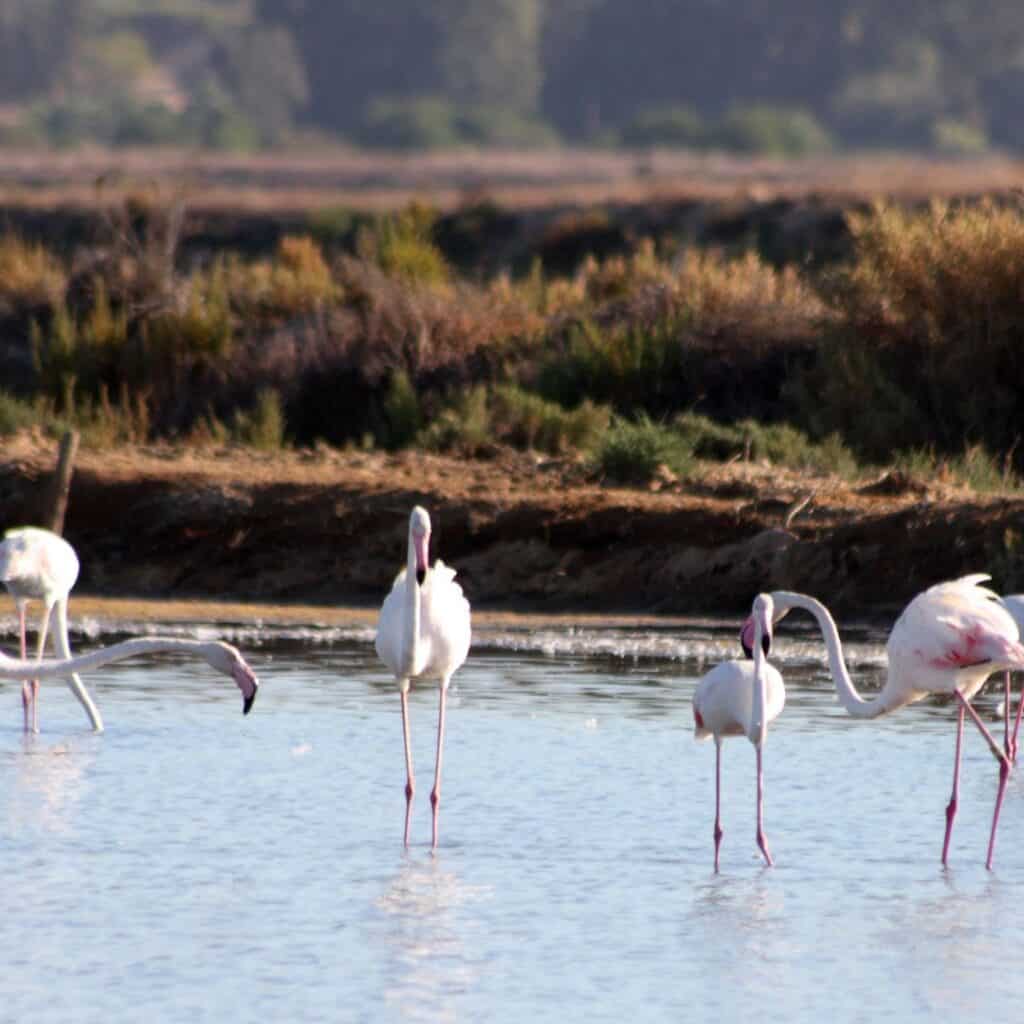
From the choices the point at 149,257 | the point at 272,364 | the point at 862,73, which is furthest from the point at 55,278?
the point at 862,73

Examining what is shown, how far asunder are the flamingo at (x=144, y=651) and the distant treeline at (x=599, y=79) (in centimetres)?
7329

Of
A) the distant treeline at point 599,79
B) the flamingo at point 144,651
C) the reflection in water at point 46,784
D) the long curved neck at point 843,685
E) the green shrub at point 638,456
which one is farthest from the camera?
the distant treeline at point 599,79

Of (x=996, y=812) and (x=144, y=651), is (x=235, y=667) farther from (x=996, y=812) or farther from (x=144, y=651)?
(x=996, y=812)

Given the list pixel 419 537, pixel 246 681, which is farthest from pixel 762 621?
pixel 246 681

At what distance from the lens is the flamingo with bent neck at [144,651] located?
909 centimetres

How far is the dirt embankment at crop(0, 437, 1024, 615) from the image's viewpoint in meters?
17.3

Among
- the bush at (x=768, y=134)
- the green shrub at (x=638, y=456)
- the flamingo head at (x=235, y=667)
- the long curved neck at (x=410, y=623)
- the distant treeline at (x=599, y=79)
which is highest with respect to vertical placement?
the distant treeline at (x=599, y=79)

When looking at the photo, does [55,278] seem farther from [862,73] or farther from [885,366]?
[862,73]

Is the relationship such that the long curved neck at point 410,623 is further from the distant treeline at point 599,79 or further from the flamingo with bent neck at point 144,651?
the distant treeline at point 599,79

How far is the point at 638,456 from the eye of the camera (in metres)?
19.1

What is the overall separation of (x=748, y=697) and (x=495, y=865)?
117cm

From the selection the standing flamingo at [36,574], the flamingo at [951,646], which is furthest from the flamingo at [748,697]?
the standing flamingo at [36,574]

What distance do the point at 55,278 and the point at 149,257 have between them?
1.79 metres

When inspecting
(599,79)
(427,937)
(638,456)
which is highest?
(599,79)
